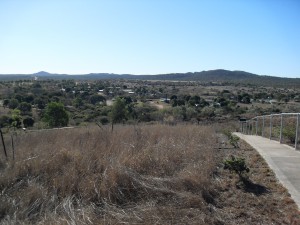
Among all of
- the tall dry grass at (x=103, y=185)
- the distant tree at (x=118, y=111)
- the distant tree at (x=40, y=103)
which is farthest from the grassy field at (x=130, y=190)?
the distant tree at (x=40, y=103)

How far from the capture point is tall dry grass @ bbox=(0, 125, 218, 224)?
5164mm

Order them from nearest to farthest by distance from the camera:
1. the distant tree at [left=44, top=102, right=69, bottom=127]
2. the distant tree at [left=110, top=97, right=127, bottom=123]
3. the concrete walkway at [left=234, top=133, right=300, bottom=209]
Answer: the concrete walkway at [left=234, top=133, right=300, bottom=209], the distant tree at [left=44, top=102, right=69, bottom=127], the distant tree at [left=110, top=97, right=127, bottom=123]

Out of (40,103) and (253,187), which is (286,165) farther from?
(40,103)

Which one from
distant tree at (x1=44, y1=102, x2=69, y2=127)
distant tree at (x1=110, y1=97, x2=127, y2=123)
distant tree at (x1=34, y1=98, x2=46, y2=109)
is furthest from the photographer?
distant tree at (x1=34, y1=98, x2=46, y2=109)

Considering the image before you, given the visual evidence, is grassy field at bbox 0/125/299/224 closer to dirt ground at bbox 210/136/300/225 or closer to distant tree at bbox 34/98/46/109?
dirt ground at bbox 210/136/300/225

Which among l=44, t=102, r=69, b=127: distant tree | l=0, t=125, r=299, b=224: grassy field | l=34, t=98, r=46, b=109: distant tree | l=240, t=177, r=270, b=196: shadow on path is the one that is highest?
l=0, t=125, r=299, b=224: grassy field

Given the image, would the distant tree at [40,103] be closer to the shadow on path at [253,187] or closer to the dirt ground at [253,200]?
the dirt ground at [253,200]

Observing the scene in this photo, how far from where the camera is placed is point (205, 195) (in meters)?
6.00

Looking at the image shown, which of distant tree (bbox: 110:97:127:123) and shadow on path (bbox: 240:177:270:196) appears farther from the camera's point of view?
distant tree (bbox: 110:97:127:123)

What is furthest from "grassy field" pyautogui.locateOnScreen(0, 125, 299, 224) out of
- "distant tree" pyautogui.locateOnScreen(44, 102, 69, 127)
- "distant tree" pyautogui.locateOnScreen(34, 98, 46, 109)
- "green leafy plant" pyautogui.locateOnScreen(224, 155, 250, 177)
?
"distant tree" pyautogui.locateOnScreen(34, 98, 46, 109)

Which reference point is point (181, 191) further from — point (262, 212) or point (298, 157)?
point (298, 157)

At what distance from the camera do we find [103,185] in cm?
598

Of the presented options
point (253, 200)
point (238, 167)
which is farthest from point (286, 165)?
→ point (253, 200)

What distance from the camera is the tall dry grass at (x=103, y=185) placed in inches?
203
